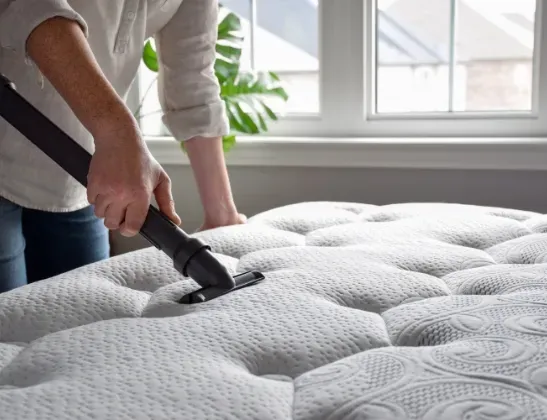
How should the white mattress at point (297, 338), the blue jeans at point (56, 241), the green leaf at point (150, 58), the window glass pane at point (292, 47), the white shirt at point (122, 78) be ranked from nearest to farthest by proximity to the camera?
the white mattress at point (297, 338), the white shirt at point (122, 78), the blue jeans at point (56, 241), the green leaf at point (150, 58), the window glass pane at point (292, 47)

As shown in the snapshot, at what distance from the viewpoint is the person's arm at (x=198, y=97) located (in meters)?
1.37

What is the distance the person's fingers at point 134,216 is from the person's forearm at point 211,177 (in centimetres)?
52

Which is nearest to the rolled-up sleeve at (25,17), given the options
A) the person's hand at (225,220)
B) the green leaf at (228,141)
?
the person's hand at (225,220)

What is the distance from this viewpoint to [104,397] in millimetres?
611

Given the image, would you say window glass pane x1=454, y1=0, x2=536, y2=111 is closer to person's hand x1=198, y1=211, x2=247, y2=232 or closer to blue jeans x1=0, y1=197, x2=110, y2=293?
person's hand x1=198, y1=211, x2=247, y2=232

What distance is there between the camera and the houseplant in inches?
77.3

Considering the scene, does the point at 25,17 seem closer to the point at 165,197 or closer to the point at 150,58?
the point at 165,197

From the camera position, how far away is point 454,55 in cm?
205

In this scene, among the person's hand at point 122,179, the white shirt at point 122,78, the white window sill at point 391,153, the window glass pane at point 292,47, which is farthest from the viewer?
the window glass pane at point 292,47

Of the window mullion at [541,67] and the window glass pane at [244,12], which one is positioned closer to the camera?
the window mullion at [541,67]

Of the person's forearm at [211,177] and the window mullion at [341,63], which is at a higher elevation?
the window mullion at [341,63]

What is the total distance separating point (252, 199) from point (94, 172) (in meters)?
1.23

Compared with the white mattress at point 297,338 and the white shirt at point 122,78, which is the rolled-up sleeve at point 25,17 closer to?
the white shirt at point 122,78

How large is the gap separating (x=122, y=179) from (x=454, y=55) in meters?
1.46
